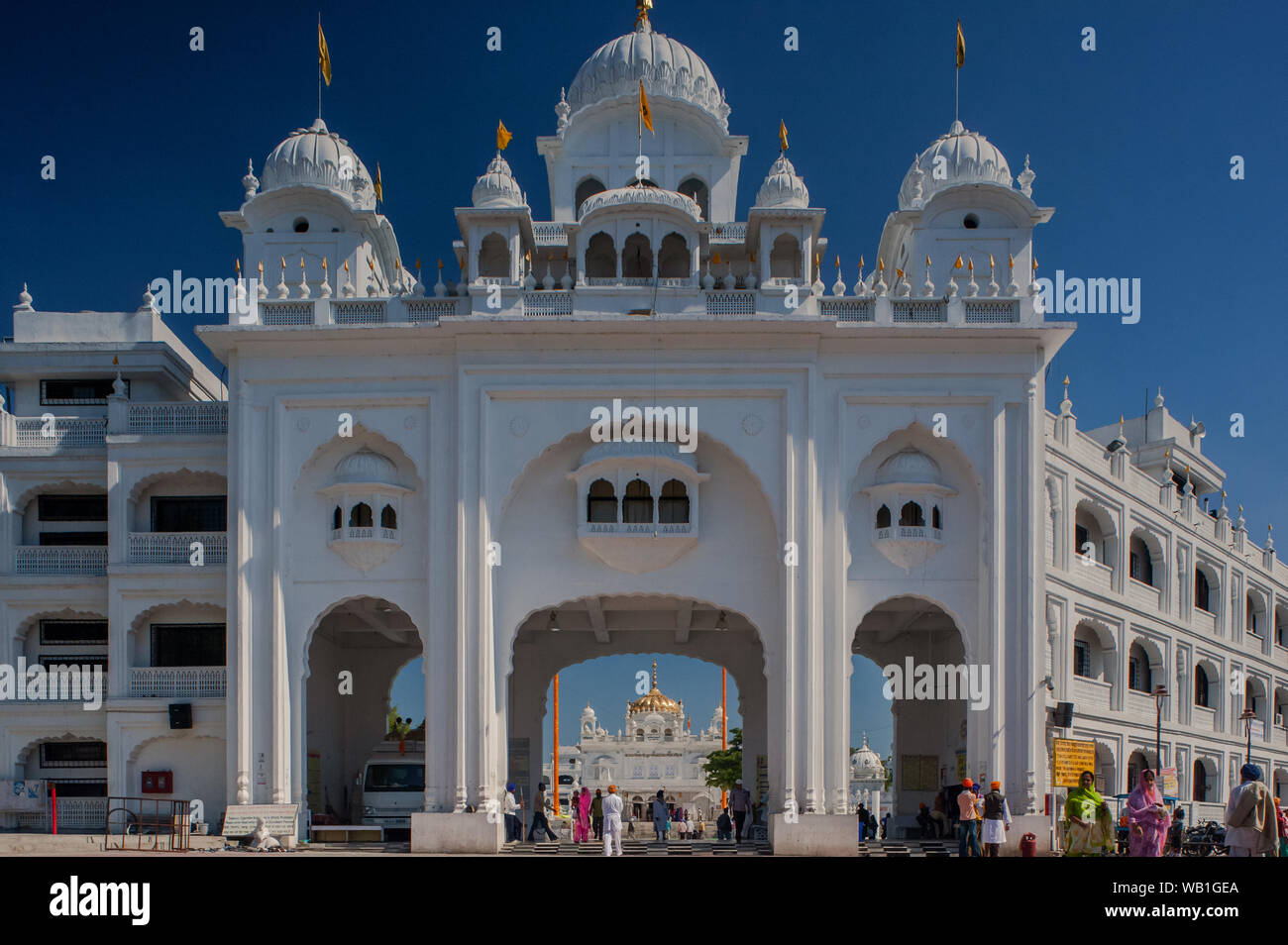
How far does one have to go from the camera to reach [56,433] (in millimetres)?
34875

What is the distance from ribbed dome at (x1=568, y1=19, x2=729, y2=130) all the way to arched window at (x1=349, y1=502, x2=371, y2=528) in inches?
553

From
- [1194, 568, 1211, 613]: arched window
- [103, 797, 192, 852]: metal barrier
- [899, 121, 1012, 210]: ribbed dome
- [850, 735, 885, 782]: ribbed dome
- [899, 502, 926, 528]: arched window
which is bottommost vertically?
[850, 735, 885, 782]: ribbed dome

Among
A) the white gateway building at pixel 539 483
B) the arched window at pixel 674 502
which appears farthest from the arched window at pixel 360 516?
the arched window at pixel 674 502

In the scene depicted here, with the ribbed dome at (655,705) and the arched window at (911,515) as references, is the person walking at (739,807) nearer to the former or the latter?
the arched window at (911,515)

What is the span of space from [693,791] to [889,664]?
63.8m

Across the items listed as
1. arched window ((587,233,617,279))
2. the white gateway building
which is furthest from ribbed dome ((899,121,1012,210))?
arched window ((587,233,617,279))

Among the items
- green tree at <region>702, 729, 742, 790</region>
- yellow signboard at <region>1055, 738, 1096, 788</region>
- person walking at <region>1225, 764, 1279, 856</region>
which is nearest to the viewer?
person walking at <region>1225, 764, 1279, 856</region>

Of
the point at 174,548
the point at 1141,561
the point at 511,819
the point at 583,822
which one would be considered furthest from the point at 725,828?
the point at 1141,561

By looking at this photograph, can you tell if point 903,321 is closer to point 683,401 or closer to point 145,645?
point 683,401

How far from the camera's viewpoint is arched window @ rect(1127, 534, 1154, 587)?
40094 millimetres

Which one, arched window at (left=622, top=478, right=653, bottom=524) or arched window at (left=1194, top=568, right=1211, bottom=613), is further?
arched window at (left=1194, top=568, right=1211, bottom=613)

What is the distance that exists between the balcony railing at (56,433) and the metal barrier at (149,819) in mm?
8913

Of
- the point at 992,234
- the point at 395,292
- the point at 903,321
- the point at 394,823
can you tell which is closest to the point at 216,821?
the point at 394,823

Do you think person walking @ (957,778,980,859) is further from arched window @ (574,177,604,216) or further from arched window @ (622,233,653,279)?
arched window @ (574,177,604,216)
